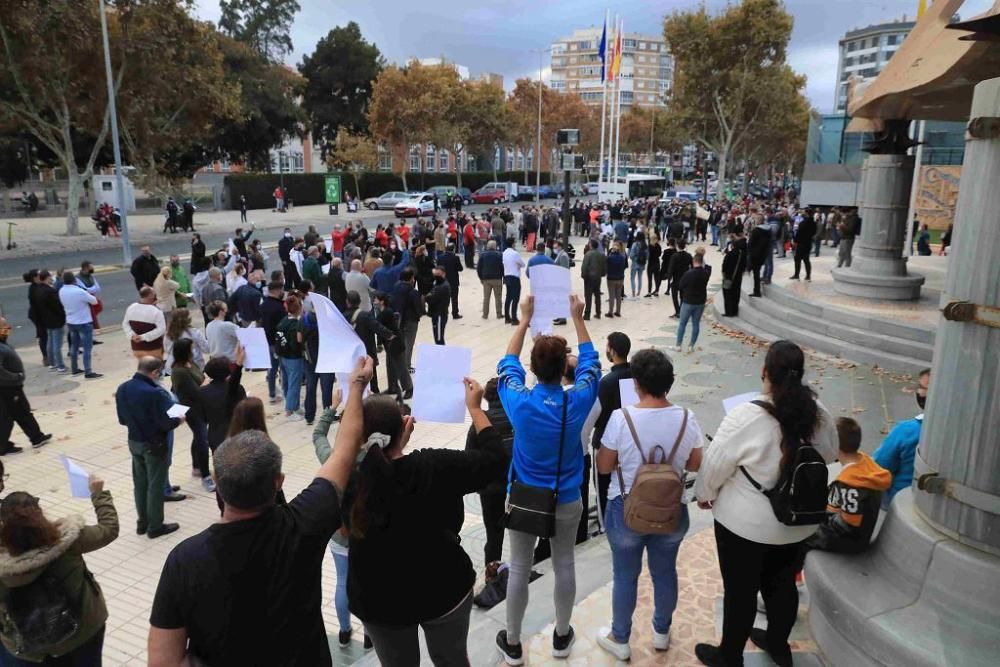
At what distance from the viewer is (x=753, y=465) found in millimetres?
3375

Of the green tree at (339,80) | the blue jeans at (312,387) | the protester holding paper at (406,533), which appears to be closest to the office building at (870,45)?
the green tree at (339,80)

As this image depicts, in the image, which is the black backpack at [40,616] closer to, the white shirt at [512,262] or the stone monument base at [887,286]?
the white shirt at [512,262]

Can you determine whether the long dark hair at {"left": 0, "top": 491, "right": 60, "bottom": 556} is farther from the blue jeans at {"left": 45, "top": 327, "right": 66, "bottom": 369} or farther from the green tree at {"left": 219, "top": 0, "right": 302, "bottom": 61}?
the green tree at {"left": 219, "top": 0, "right": 302, "bottom": 61}

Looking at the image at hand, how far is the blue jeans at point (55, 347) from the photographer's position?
1105 centimetres

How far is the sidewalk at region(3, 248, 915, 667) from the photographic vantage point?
4.54 metres

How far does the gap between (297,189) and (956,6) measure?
45527mm

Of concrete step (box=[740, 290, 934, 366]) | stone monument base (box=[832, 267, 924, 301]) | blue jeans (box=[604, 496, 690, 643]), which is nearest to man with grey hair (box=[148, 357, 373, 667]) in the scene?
blue jeans (box=[604, 496, 690, 643])

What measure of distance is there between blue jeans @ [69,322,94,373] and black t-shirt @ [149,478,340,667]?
10292mm

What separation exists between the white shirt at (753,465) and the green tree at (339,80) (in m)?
56.0

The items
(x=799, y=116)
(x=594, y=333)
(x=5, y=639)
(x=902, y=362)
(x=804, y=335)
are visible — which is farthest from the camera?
(x=799, y=116)

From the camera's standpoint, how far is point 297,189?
50.4 meters

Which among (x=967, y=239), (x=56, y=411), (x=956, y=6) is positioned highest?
(x=956, y=6)

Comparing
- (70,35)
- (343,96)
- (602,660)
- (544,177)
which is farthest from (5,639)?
(544,177)

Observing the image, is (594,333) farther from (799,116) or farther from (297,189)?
(799,116)
